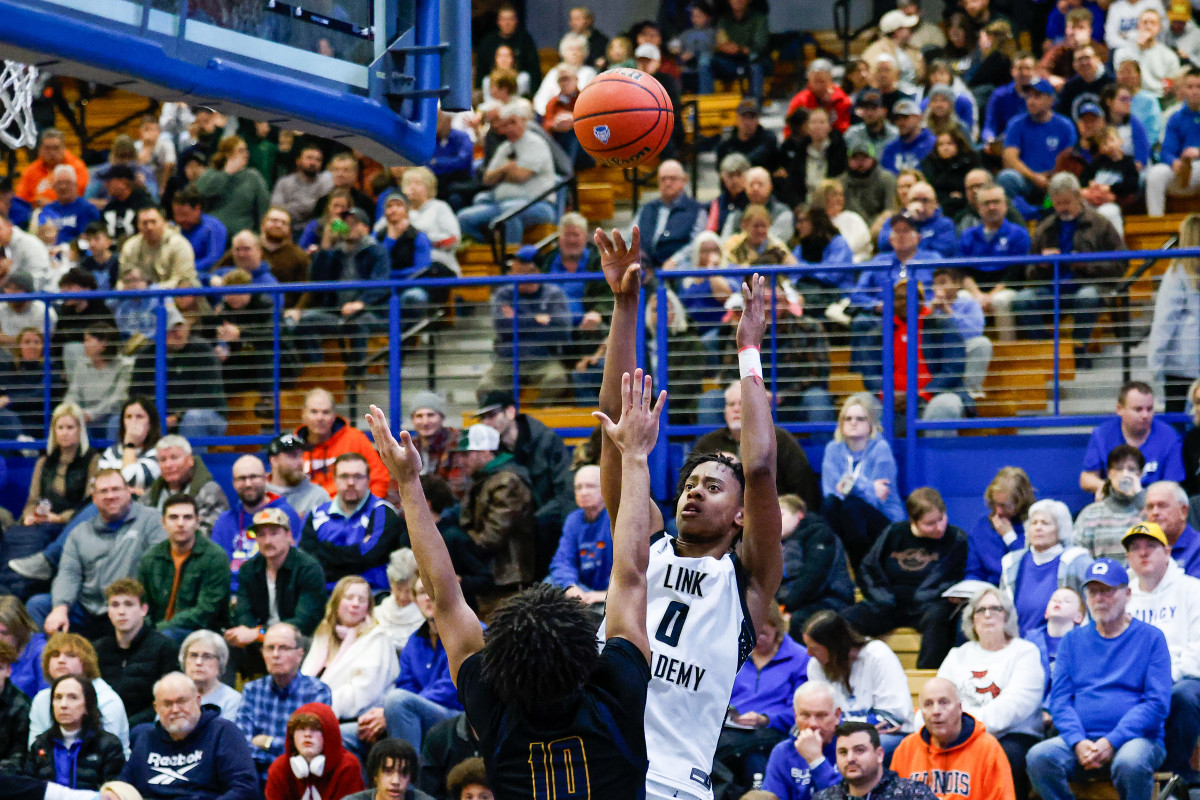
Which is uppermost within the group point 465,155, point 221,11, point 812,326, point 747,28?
point 747,28

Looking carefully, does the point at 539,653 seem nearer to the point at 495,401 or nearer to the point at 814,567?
the point at 814,567

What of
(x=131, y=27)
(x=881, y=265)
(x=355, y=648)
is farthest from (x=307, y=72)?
(x=881, y=265)

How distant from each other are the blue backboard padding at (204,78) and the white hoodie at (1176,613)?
5.08 meters

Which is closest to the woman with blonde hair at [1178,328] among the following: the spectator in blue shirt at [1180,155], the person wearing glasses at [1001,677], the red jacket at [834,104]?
the spectator in blue shirt at [1180,155]

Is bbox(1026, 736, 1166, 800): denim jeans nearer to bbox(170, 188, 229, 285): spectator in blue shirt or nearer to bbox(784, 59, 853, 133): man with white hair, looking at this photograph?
bbox(784, 59, 853, 133): man with white hair

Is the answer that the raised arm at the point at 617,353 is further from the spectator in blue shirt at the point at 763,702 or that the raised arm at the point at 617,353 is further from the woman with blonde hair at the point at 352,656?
the woman with blonde hair at the point at 352,656

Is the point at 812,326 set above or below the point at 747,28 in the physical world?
below

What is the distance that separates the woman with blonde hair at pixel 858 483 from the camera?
35.3 feet

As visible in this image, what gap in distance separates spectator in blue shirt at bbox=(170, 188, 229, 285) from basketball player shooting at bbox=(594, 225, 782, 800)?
9.54m

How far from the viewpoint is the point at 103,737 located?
9555mm

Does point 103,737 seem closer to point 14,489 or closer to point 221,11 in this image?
point 14,489

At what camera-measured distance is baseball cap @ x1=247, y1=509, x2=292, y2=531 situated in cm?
1070

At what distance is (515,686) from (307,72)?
2597 millimetres

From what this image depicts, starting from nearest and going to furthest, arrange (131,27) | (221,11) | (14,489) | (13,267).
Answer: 1. (131,27)
2. (221,11)
3. (14,489)
4. (13,267)
